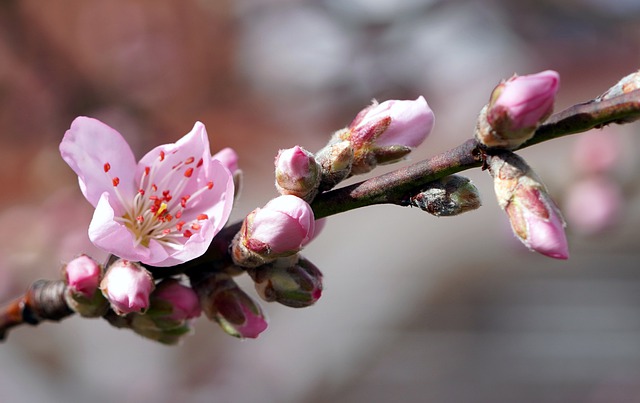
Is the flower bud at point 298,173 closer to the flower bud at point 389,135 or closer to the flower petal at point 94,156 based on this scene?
the flower bud at point 389,135

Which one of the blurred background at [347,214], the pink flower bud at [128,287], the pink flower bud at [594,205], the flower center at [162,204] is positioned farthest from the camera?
the blurred background at [347,214]

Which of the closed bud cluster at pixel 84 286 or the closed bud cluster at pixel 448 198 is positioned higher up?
the closed bud cluster at pixel 84 286

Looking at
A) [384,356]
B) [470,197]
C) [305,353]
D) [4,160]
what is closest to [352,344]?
[305,353]

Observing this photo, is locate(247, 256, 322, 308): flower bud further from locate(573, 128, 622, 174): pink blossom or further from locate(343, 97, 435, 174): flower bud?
locate(573, 128, 622, 174): pink blossom

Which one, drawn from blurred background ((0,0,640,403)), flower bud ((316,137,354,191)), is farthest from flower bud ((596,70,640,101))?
blurred background ((0,0,640,403))

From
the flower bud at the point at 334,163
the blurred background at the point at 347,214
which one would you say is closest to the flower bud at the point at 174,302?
the flower bud at the point at 334,163

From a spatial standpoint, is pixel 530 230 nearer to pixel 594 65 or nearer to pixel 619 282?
pixel 619 282

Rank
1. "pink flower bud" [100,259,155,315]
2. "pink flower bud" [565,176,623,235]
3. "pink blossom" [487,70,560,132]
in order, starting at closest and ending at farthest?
"pink blossom" [487,70,560,132] → "pink flower bud" [100,259,155,315] → "pink flower bud" [565,176,623,235]
